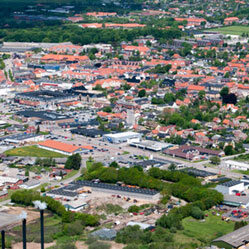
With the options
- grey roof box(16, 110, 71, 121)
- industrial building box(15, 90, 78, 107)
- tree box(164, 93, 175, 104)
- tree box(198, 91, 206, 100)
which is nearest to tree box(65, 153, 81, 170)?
grey roof box(16, 110, 71, 121)

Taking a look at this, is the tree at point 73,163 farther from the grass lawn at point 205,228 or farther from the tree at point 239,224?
the tree at point 239,224

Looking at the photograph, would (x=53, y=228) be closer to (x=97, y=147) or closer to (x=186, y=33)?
(x=97, y=147)

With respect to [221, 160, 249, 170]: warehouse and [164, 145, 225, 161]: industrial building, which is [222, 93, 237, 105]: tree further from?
[221, 160, 249, 170]: warehouse

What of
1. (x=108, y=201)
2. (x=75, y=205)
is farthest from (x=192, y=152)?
(x=75, y=205)

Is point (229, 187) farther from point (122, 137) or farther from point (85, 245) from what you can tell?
point (122, 137)

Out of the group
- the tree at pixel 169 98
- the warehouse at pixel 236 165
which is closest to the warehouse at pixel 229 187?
the warehouse at pixel 236 165

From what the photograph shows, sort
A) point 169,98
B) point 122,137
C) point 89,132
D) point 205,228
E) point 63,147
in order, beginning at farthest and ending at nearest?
point 169,98, point 89,132, point 122,137, point 63,147, point 205,228
